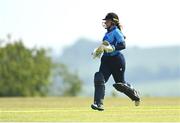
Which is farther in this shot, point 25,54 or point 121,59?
point 25,54

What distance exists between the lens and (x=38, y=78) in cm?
9750

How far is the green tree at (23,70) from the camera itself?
91938mm

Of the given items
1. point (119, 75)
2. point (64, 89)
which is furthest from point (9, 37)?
point (119, 75)

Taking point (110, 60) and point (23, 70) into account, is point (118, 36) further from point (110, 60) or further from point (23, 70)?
point (23, 70)

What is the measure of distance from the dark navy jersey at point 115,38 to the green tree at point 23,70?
68136mm

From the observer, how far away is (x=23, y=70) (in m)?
96.8

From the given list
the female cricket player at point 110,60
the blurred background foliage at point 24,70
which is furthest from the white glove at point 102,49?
the blurred background foliage at point 24,70

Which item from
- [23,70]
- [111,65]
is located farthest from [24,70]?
[111,65]

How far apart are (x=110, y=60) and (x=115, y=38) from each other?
20.6 inches

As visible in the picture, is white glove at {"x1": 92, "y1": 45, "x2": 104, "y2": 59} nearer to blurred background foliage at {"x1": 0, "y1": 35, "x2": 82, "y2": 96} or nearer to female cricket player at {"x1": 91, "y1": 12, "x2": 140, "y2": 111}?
female cricket player at {"x1": 91, "y1": 12, "x2": 140, "y2": 111}

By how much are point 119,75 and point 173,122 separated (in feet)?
12.9

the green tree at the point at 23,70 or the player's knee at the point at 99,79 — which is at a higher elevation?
the player's knee at the point at 99,79

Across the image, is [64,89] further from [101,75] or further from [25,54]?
[101,75]

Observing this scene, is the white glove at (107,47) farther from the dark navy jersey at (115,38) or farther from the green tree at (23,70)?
the green tree at (23,70)
